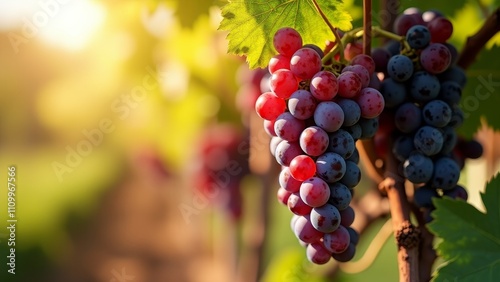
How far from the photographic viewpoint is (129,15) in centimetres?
150

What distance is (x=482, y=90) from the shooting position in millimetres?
917

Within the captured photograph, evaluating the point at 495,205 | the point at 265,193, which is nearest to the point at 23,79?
the point at 265,193

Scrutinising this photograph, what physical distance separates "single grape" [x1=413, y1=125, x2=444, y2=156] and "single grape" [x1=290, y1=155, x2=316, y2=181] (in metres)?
0.14

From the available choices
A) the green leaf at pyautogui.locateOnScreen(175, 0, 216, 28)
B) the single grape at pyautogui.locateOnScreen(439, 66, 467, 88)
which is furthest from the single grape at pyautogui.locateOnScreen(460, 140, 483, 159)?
the green leaf at pyautogui.locateOnScreen(175, 0, 216, 28)

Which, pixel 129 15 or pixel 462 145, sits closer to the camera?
pixel 462 145

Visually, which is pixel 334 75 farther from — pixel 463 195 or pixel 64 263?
pixel 64 263

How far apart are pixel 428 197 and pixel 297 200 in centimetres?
17

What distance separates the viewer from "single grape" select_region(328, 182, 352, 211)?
61 cm

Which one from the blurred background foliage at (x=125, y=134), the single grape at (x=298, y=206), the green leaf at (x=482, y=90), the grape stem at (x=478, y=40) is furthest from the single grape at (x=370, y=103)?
the blurred background foliage at (x=125, y=134)

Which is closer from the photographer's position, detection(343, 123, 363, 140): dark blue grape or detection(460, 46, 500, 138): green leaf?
detection(343, 123, 363, 140): dark blue grape

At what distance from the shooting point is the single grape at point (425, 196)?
0.71 m

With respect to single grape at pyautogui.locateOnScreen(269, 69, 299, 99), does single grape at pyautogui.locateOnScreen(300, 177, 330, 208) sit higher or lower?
lower

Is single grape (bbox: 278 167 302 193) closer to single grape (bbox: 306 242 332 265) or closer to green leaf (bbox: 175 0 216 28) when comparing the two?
single grape (bbox: 306 242 332 265)

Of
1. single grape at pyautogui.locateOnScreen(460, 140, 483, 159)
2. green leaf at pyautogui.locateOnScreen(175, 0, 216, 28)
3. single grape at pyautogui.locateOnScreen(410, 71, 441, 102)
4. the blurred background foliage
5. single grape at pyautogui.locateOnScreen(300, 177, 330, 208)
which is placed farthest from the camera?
the blurred background foliage
